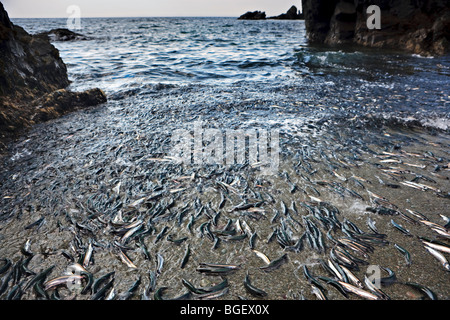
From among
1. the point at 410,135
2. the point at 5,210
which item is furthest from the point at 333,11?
the point at 5,210

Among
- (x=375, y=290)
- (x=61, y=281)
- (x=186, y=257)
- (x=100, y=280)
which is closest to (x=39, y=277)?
(x=61, y=281)

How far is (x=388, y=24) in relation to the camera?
718 inches

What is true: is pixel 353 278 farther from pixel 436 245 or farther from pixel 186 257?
pixel 186 257

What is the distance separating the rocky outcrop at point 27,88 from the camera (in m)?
5.74

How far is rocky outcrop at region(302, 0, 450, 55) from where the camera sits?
15.1 metres

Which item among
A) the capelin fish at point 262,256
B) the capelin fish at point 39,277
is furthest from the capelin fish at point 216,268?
the capelin fish at point 39,277

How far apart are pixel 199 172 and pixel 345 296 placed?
2.72 meters

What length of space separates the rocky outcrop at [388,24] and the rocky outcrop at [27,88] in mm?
19528

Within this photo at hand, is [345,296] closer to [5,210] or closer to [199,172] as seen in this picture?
[199,172]

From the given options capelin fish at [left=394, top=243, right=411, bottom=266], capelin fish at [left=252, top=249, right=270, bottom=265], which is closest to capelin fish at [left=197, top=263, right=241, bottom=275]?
capelin fish at [left=252, top=249, right=270, bottom=265]

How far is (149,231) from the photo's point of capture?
9.72 feet
